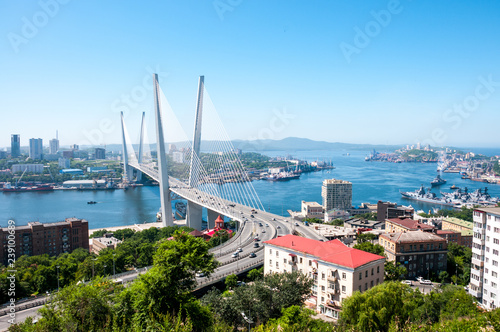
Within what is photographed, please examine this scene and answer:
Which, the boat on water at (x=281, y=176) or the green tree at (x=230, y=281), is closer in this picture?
the green tree at (x=230, y=281)

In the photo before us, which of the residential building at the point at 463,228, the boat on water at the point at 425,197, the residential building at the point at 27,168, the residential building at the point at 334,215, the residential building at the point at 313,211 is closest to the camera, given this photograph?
the residential building at the point at 463,228

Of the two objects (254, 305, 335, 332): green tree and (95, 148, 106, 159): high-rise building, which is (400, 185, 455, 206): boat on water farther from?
(95, 148, 106, 159): high-rise building

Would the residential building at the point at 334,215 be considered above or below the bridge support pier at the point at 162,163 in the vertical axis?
below

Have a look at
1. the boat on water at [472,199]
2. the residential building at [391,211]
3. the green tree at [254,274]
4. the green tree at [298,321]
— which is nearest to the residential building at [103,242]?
the green tree at [254,274]

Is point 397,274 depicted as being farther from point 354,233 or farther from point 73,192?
point 73,192

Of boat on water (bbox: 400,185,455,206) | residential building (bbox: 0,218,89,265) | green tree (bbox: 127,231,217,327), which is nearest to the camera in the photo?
green tree (bbox: 127,231,217,327)

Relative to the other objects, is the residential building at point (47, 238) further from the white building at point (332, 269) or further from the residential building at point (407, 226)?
the residential building at point (407, 226)

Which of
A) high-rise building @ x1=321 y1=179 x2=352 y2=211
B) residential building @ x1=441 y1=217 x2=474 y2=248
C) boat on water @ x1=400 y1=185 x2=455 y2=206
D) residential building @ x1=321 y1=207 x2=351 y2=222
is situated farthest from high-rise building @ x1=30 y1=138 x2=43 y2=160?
residential building @ x1=441 y1=217 x2=474 y2=248
